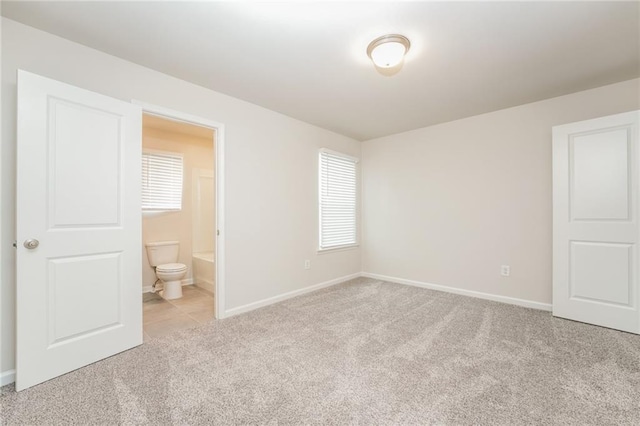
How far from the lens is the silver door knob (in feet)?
5.81

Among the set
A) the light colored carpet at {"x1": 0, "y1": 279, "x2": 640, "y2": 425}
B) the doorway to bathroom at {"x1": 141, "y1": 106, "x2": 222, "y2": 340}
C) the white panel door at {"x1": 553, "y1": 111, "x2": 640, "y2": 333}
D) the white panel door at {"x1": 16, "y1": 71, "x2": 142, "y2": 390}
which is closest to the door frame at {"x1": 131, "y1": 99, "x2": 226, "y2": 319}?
the light colored carpet at {"x1": 0, "y1": 279, "x2": 640, "y2": 425}

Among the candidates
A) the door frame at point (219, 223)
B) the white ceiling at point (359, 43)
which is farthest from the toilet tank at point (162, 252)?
the white ceiling at point (359, 43)

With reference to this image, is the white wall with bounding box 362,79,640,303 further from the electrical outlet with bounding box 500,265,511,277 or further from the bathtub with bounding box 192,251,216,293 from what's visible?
the bathtub with bounding box 192,251,216,293

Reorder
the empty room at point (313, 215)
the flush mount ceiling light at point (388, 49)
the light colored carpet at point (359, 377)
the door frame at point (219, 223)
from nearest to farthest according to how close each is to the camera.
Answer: the light colored carpet at point (359, 377)
the empty room at point (313, 215)
the flush mount ceiling light at point (388, 49)
the door frame at point (219, 223)

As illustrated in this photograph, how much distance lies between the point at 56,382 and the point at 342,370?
1.91m

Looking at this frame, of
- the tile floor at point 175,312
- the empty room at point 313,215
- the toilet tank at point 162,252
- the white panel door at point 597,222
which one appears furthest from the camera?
the toilet tank at point 162,252

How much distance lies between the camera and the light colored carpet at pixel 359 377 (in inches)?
60.7

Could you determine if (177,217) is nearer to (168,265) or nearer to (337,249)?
(168,265)

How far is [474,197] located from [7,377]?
184 inches

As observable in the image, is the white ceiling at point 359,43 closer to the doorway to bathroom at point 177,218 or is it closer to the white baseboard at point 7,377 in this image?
the doorway to bathroom at point 177,218

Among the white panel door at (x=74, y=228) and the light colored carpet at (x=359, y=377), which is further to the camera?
the white panel door at (x=74, y=228)

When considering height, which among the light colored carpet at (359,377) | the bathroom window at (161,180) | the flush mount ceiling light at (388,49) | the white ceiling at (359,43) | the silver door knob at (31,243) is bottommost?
the light colored carpet at (359,377)

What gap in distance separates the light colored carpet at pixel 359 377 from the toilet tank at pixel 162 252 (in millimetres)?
1796

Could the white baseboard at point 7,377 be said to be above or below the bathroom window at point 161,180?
below
